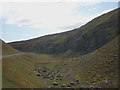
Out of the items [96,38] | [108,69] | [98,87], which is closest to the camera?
[98,87]

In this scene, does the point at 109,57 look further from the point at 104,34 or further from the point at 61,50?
the point at 61,50

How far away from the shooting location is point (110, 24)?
115250 mm

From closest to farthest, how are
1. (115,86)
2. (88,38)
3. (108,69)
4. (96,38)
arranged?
(115,86) → (108,69) → (96,38) → (88,38)

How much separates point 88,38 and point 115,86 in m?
107

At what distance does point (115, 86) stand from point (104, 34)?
8702cm

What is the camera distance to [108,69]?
148ft

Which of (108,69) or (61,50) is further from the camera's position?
(61,50)

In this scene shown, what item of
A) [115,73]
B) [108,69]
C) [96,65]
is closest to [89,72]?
[96,65]

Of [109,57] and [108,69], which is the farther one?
[109,57]

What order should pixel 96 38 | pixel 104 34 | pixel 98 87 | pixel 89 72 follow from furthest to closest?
1. pixel 96 38
2. pixel 104 34
3. pixel 89 72
4. pixel 98 87

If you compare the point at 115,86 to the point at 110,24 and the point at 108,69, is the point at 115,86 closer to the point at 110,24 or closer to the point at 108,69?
the point at 108,69

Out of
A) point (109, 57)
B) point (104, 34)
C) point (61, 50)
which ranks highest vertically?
point (104, 34)

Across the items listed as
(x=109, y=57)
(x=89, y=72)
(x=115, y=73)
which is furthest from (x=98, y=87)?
(x=109, y=57)

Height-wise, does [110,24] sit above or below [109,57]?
above
